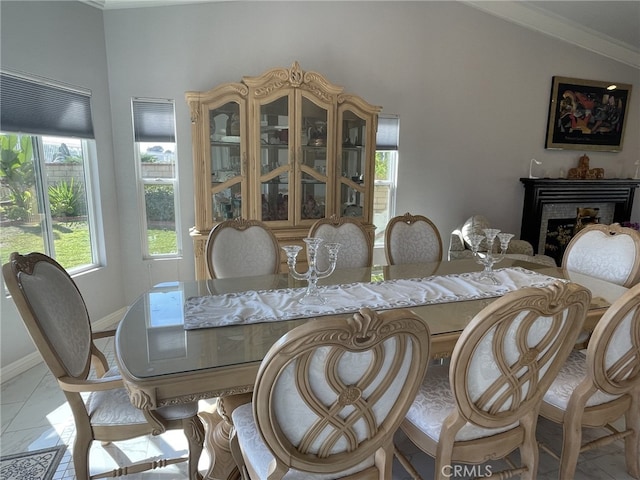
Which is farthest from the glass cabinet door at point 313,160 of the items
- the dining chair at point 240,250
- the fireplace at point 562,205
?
the fireplace at point 562,205

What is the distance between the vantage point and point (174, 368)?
1.13 meters

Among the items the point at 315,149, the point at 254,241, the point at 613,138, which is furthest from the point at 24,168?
the point at 613,138

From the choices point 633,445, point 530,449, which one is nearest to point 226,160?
point 530,449

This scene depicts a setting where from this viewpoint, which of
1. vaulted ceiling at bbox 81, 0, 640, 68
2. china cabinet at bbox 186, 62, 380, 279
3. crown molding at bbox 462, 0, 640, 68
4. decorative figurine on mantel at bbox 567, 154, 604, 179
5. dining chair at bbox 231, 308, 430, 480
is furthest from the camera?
decorative figurine on mantel at bbox 567, 154, 604, 179

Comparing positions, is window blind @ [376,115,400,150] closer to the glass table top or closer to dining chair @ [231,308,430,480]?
the glass table top

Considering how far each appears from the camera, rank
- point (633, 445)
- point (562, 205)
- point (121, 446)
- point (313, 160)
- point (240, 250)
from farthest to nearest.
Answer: point (562, 205)
point (313, 160)
point (240, 250)
point (121, 446)
point (633, 445)

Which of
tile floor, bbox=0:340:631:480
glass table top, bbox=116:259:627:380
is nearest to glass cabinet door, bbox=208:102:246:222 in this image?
glass table top, bbox=116:259:627:380

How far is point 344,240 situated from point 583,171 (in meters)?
3.78

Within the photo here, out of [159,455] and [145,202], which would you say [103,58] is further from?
[159,455]

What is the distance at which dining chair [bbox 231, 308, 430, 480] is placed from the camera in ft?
2.76

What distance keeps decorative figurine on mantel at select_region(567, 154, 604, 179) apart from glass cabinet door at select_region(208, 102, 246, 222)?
3.97 m

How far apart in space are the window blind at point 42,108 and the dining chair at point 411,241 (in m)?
2.40

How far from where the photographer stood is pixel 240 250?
227cm

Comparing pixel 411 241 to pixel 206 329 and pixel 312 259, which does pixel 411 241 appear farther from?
pixel 206 329
